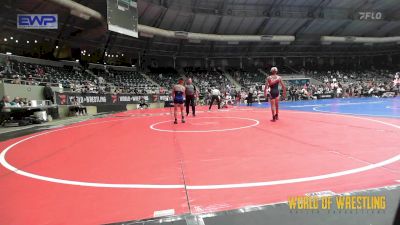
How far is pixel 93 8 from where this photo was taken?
102ft

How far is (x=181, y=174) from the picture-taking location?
4344mm

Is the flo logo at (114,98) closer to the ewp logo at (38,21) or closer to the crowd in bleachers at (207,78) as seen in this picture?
the ewp logo at (38,21)

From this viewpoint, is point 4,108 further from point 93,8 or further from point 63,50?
point 63,50

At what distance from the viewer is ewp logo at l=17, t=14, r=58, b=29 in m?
20.2

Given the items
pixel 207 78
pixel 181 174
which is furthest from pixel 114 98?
pixel 181 174

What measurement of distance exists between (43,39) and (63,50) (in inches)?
121

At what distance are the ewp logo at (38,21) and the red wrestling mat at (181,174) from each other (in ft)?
51.3

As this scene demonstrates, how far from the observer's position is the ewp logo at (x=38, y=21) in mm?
20203

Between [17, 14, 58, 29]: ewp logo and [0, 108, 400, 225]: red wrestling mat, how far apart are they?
1565 centimetres

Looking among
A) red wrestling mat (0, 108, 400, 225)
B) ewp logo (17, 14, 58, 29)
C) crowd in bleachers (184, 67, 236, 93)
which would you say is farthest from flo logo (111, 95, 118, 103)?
red wrestling mat (0, 108, 400, 225)

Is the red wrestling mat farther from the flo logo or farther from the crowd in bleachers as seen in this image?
the crowd in bleachers

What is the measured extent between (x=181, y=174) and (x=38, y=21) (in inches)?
809

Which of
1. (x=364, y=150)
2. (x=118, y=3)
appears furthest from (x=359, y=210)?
(x=118, y=3)

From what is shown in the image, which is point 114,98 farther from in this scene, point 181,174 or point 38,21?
point 181,174
